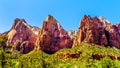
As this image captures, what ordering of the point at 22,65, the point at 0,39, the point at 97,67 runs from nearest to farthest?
the point at 0,39
the point at 22,65
the point at 97,67

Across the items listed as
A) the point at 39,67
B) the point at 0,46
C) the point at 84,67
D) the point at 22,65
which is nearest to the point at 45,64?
the point at 39,67

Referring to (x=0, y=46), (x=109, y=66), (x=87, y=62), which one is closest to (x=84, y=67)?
(x=87, y=62)

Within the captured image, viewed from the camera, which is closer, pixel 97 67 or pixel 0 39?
pixel 0 39

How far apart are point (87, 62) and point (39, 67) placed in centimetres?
2201

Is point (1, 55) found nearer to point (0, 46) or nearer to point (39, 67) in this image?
point (0, 46)

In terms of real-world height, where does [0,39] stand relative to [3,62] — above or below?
above

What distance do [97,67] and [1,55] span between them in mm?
71869

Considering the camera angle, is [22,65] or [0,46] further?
[22,65]

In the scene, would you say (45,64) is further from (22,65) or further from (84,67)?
(84,67)

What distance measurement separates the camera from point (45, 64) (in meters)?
95.1

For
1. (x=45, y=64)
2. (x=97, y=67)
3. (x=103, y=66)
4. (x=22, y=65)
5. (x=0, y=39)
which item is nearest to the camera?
(x=0, y=39)

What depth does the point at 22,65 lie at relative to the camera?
104 meters

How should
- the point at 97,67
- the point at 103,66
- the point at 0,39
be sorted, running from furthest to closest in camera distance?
the point at 97,67
the point at 103,66
the point at 0,39

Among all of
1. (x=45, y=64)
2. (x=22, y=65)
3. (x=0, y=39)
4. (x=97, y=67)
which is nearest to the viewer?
(x=0, y=39)
